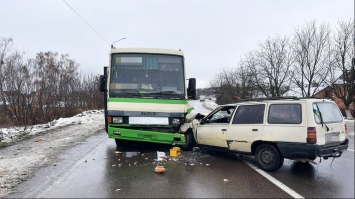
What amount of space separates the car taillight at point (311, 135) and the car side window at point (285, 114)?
0.90 feet

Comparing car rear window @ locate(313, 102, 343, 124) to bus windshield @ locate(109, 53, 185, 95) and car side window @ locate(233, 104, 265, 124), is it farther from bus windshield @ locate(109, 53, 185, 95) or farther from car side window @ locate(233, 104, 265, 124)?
bus windshield @ locate(109, 53, 185, 95)

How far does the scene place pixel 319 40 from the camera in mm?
30703

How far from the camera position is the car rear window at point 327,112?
583 centimetres

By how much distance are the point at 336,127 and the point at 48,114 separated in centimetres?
1818

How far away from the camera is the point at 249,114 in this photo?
6.86m

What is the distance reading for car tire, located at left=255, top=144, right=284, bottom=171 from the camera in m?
6.11

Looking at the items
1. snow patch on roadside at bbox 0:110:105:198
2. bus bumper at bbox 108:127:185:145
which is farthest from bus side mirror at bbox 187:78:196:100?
snow patch on roadside at bbox 0:110:105:198

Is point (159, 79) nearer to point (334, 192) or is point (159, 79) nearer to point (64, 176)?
point (64, 176)

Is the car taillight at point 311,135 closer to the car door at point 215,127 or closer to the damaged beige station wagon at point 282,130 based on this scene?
the damaged beige station wagon at point 282,130

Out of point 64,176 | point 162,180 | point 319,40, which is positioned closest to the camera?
point 162,180

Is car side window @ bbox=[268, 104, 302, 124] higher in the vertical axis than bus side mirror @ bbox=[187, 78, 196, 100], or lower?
lower

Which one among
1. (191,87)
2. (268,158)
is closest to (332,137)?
(268,158)

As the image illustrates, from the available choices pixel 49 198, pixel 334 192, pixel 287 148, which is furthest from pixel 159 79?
pixel 334 192

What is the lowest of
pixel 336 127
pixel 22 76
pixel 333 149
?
pixel 333 149
